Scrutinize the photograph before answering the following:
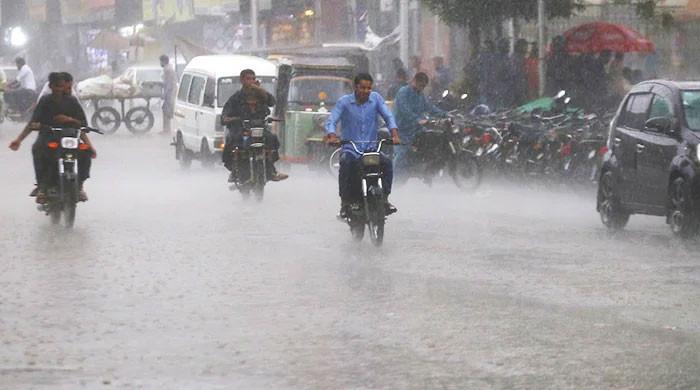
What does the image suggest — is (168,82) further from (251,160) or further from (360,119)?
(360,119)

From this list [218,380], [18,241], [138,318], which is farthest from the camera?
[18,241]

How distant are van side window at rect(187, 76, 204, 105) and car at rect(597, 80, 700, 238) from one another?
1204cm

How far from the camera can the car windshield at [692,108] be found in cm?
1597

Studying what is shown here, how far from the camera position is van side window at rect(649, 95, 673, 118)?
16.4 m

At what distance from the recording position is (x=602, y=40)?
28188mm

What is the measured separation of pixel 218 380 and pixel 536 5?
23.7m

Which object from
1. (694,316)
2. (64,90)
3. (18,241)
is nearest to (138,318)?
(694,316)

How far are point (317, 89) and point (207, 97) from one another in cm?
173

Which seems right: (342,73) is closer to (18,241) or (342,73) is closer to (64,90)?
(64,90)

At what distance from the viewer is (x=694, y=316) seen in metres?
10.5

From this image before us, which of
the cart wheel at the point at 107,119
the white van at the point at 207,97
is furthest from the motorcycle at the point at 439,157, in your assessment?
the cart wheel at the point at 107,119

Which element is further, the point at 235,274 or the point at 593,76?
the point at 593,76

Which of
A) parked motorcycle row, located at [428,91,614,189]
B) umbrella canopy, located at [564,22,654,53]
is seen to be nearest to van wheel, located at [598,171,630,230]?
parked motorcycle row, located at [428,91,614,189]

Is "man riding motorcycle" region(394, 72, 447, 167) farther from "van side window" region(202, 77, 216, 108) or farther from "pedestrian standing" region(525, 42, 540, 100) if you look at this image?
"pedestrian standing" region(525, 42, 540, 100)
